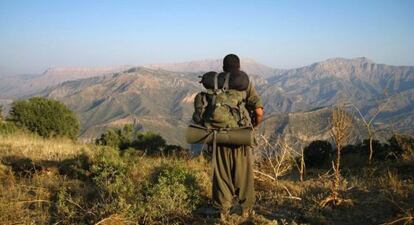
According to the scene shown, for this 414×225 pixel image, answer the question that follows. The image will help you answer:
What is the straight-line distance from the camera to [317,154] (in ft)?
52.1

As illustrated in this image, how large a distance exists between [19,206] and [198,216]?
2.41 metres

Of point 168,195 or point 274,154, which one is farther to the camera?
point 274,154

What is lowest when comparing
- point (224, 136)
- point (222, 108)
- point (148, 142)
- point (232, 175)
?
point (148, 142)

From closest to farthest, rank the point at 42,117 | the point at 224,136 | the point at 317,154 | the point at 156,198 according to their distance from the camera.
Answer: the point at 224,136, the point at 156,198, the point at 317,154, the point at 42,117

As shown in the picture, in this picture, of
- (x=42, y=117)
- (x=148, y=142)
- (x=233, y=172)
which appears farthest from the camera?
(x=42, y=117)

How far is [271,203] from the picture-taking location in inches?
247

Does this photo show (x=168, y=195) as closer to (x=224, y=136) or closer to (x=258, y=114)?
(x=224, y=136)

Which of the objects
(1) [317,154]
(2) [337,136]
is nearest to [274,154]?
(2) [337,136]

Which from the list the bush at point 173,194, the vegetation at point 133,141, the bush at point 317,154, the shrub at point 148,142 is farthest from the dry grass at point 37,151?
the bush at point 317,154

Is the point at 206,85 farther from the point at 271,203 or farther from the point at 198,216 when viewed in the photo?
the point at 271,203

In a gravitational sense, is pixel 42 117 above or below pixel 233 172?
below

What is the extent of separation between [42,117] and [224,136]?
27.3m

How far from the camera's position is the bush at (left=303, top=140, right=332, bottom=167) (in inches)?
607

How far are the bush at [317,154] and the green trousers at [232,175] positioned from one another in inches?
402
